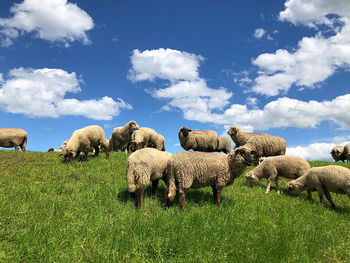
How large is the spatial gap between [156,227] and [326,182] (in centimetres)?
770

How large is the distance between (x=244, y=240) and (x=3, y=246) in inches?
185

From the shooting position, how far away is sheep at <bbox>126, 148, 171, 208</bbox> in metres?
6.36

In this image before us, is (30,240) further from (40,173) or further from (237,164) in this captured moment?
(40,173)

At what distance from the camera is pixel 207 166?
22.3ft

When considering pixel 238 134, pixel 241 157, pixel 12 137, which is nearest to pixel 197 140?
pixel 238 134

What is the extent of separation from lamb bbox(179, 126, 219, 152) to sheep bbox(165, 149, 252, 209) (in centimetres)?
1091

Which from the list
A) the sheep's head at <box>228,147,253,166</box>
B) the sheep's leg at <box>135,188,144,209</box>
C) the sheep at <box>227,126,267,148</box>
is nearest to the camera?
→ the sheep's leg at <box>135,188,144,209</box>

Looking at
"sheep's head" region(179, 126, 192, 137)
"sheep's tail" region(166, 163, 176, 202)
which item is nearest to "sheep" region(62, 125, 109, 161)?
"sheep's head" region(179, 126, 192, 137)

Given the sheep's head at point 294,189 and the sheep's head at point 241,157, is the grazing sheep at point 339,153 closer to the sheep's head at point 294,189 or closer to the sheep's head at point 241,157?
the sheep's head at point 294,189

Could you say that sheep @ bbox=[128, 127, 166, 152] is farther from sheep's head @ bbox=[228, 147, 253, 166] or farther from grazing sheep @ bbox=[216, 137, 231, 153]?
sheep's head @ bbox=[228, 147, 253, 166]

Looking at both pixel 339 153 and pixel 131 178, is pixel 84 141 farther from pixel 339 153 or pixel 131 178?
pixel 339 153

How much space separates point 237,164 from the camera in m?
6.96

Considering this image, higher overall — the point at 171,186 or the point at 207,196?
Answer: the point at 171,186

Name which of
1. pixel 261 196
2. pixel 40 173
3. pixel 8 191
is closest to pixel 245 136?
pixel 261 196
